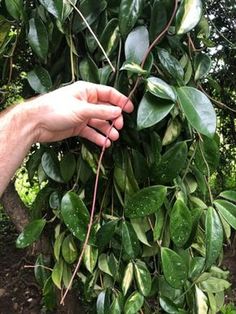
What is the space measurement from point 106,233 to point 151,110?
0.76ft

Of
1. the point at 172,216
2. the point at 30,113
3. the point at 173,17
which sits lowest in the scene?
the point at 172,216

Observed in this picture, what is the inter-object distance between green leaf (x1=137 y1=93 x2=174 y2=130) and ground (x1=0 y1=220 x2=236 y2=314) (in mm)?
1144

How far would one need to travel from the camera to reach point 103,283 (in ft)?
2.73

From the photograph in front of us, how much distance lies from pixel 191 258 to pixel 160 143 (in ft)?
0.76

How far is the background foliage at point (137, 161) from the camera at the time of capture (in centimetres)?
65

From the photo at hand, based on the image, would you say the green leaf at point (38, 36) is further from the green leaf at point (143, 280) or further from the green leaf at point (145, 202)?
the green leaf at point (143, 280)

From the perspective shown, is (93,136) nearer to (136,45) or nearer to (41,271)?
(136,45)

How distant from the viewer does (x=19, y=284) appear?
1778 millimetres

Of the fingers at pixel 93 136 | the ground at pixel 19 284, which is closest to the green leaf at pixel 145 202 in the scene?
the fingers at pixel 93 136

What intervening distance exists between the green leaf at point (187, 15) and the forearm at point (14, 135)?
0.29m

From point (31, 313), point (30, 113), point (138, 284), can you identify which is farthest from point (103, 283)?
point (31, 313)

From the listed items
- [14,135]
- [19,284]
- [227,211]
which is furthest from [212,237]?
[19,284]

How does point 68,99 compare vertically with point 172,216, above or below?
above

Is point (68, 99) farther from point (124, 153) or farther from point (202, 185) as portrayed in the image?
point (202, 185)
